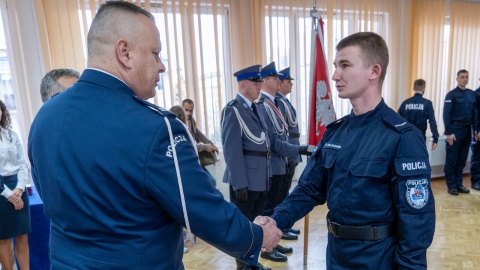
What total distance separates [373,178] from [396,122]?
222 mm

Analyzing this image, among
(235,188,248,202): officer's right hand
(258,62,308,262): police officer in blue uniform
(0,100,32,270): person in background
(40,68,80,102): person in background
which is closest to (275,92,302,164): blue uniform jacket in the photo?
(258,62,308,262): police officer in blue uniform

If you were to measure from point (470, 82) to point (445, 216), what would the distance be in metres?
2.80

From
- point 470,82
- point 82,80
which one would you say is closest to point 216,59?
point 82,80

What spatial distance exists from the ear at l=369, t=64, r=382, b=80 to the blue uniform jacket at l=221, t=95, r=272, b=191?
1.46m

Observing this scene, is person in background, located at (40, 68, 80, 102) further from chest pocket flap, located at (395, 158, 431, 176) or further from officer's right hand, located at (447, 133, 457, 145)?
officer's right hand, located at (447, 133, 457, 145)

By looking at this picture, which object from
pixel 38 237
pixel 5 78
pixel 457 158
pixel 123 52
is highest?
pixel 123 52

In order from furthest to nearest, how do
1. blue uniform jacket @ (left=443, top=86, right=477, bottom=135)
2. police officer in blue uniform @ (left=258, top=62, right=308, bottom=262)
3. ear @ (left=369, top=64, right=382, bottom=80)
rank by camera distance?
blue uniform jacket @ (left=443, top=86, right=477, bottom=135) → police officer in blue uniform @ (left=258, top=62, right=308, bottom=262) → ear @ (left=369, top=64, right=382, bottom=80)

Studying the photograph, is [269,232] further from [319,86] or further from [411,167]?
[319,86]

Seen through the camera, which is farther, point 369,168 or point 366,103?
point 366,103

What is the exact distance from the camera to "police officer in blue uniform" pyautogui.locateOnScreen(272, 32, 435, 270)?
3.57 feet

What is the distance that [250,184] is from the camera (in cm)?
270

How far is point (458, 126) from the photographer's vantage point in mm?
4594

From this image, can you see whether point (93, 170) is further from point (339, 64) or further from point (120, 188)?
point (339, 64)

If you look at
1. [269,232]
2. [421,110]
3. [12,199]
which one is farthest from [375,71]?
[421,110]
